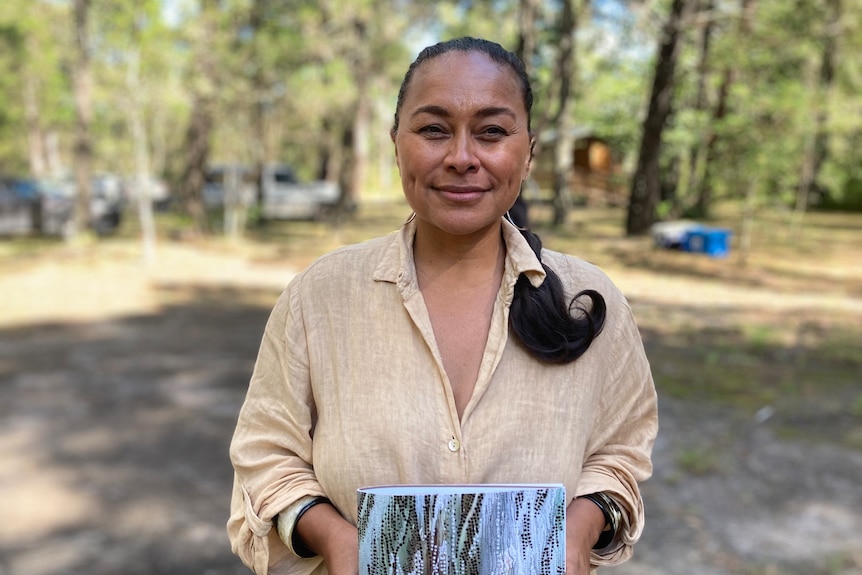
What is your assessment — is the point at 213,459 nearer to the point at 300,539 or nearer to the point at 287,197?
the point at 300,539

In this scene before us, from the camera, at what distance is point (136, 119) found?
14.0m

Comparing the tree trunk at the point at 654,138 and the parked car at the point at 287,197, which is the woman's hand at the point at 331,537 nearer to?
the tree trunk at the point at 654,138

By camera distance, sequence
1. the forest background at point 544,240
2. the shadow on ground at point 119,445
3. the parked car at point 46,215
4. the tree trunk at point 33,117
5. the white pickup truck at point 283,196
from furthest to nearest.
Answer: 1. the tree trunk at point 33,117
2. the white pickup truck at point 283,196
3. the parked car at point 46,215
4. the forest background at point 544,240
5. the shadow on ground at point 119,445

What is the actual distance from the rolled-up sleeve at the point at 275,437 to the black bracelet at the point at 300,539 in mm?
17

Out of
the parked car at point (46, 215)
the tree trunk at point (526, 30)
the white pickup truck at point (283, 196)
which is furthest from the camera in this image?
the white pickup truck at point (283, 196)

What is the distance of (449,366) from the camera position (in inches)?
61.9

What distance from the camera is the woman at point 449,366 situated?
151 cm

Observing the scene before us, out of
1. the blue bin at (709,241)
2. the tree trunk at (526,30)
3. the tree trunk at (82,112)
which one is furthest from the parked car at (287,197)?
the tree trunk at (526,30)

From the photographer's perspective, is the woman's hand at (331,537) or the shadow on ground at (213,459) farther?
the shadow on ground at (213,459)

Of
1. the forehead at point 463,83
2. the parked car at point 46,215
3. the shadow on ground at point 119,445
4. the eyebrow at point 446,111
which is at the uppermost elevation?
the forehead at point 463,83

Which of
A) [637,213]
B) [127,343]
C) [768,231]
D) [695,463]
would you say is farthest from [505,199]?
[768,231]

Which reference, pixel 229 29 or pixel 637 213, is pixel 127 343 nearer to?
pixel 229 29

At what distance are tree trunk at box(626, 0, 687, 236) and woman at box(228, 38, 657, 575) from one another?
14411 millimetres

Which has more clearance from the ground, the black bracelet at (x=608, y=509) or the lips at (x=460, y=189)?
the lips at (x=460, y=189)
